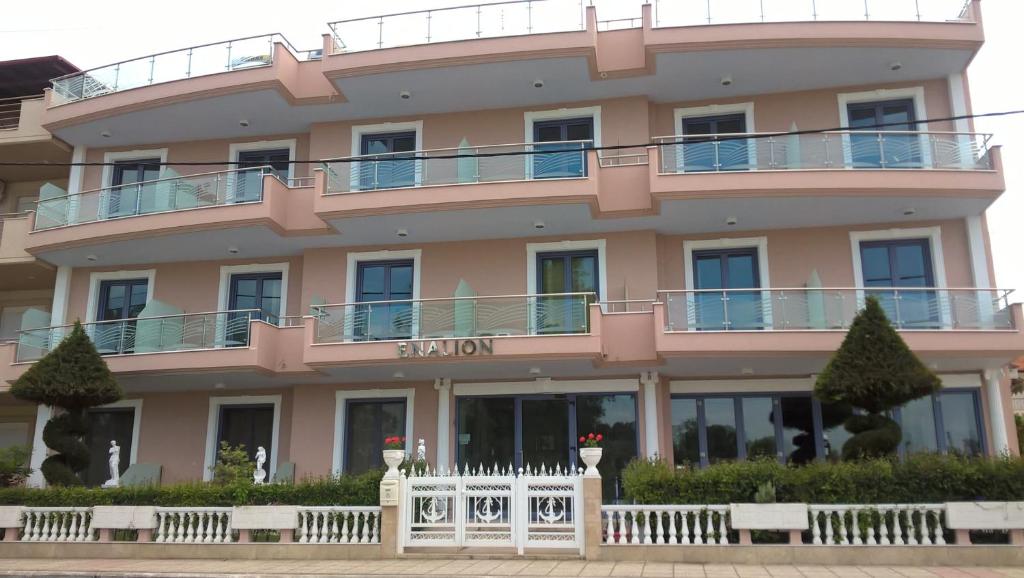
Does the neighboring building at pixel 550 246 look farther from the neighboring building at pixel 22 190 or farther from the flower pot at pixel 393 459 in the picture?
the flower pot at pixel 393 459

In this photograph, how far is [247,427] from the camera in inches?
813

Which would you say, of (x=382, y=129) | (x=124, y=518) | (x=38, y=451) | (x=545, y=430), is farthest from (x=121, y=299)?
(x=545, y=430)

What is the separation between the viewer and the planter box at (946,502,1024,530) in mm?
11945

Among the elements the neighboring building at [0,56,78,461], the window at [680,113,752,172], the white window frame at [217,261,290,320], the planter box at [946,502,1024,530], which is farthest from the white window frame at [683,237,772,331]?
the neighboring building at [0,56,78,461]

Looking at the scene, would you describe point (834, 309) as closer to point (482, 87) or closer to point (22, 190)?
point (482, 87)

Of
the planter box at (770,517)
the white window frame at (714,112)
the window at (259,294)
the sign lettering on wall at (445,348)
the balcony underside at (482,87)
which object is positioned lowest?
the planter box at (770,517)

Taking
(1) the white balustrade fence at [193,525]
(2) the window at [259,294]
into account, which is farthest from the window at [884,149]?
(1) the white balustrade fence at [193,525]

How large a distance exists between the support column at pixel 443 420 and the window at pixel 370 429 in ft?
3.11

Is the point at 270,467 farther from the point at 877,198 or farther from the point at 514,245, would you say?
the point at 877,198

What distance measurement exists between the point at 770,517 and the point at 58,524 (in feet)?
41.6

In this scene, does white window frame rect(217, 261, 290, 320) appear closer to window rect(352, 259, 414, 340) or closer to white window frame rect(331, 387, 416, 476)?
window rect(352, 259, 414, 340)

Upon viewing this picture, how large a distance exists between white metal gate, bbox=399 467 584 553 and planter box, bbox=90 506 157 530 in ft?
15.6

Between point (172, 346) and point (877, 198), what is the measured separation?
51.8 feet

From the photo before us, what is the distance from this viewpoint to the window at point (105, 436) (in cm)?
2098
